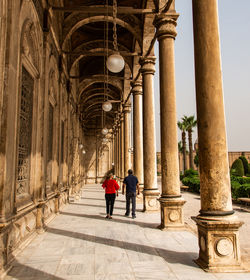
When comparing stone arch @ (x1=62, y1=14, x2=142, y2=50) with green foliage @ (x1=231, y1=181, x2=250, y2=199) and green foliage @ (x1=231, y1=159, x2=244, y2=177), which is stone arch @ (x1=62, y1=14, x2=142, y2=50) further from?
green foliage @ (x1=231, y1=159, x2=244, y2=177)

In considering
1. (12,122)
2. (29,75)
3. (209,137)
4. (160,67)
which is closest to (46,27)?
(29,75)

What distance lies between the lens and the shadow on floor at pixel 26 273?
373cm

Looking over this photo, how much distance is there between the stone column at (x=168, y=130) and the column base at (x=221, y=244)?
2731 millimetres

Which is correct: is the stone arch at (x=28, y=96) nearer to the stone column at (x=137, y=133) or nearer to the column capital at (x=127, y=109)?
the stone column at (x=137, y=133)

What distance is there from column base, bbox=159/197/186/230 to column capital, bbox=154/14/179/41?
483 cm

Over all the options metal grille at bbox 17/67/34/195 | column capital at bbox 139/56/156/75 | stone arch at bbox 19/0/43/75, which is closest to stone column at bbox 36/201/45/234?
metal grille at bbox 17/67/34/195

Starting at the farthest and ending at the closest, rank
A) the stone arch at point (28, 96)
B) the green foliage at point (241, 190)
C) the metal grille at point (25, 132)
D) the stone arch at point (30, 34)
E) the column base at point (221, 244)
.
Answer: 1. the green foliage at point (241, 190)
2. the metal grille at point (25, 132)
3. the stone arch at point (28, 96)
4. the stone arch at point (30, 34)
5. the column base at point (221, 244)

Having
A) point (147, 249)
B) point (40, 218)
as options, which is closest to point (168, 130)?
point (147, 249)

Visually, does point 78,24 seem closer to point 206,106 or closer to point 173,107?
point 173,107

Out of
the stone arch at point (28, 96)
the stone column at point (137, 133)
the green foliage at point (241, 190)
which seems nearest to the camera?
the stone arch at point (28, 96)

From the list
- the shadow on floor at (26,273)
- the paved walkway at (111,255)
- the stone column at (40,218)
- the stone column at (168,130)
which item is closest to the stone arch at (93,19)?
the stone column at (168,130)

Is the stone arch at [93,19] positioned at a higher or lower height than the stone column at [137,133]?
higher

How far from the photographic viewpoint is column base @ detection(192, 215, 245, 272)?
3.89 metres

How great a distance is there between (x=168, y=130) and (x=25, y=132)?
3.80m
